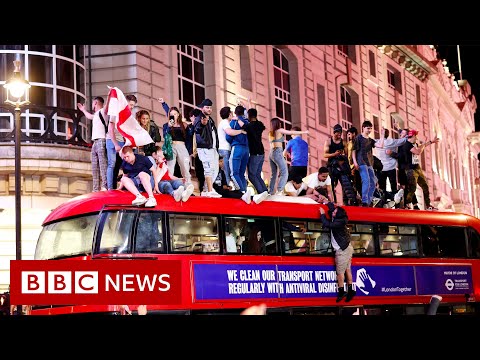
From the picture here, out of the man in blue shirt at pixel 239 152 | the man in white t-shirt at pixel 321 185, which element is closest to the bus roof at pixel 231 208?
Result: the man in white t-shirt at pixel 321 185

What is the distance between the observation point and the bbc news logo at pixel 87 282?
13.7 metres

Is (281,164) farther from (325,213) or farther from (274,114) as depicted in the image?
(274,114)

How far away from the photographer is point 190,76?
25453mm

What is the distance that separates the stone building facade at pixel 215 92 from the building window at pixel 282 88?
4 cm

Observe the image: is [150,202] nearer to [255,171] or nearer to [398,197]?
[255,171]

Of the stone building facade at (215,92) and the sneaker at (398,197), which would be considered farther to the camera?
the sneaker at (398,197)

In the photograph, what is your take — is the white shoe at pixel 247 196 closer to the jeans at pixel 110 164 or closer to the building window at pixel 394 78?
the jeans at pixel 110 164

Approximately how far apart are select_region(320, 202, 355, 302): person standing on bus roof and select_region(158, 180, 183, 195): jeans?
3048mm

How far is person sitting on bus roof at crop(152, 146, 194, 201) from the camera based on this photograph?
15.5m

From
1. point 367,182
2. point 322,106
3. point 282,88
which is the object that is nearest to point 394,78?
point 322,106

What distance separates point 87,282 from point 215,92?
481 inches

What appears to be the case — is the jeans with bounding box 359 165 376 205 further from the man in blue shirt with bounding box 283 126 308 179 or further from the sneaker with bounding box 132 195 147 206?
the sneaker with bounding box 132 195 147 206

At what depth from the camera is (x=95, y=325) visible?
11094mm
